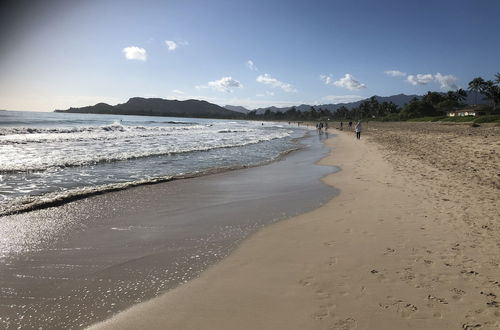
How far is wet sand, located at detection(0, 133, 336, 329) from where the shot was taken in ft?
11.8

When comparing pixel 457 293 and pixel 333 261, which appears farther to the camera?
pixel 333 261

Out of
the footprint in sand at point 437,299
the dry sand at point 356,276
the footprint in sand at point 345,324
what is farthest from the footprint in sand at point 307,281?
the footprint in sand at point 437,299

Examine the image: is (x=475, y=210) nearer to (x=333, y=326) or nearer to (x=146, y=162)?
(x=333, y=326)

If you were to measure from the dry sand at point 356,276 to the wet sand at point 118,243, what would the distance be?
0.44 m

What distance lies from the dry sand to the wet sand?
435 millimetres

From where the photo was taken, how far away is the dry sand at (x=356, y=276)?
3.28m

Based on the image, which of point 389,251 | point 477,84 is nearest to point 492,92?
point 477,84

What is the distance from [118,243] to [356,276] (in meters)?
4.11

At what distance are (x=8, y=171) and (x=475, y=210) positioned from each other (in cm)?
1561

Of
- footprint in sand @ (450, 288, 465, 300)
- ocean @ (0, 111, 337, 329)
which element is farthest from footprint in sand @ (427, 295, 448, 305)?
ocean @ (0, 111, 337, 329)

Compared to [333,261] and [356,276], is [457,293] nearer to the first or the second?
[356,276]

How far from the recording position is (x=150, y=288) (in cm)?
392

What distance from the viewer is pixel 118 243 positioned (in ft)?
17.8

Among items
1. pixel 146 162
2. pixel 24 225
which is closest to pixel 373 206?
pixel 24 225
